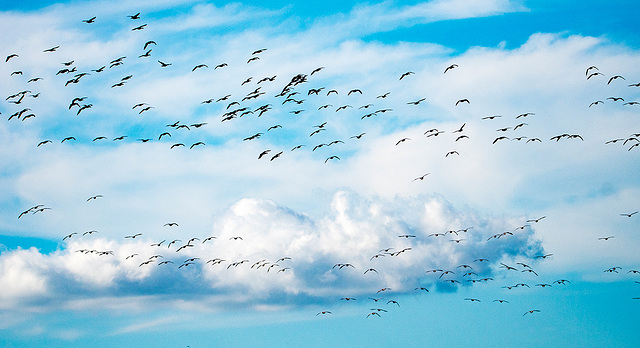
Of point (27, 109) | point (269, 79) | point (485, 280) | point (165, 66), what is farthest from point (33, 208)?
point (485, 280)

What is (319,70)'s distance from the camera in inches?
3425

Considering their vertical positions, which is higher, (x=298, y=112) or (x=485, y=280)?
(x=298, y=112)

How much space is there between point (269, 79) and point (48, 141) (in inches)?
1419

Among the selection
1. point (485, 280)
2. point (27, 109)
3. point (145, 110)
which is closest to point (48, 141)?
point (27, 109)

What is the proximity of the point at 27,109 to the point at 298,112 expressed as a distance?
3917 centimetres

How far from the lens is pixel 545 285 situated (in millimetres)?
108125

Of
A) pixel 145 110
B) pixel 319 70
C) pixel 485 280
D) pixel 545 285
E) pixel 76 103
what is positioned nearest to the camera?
pixel 319 70

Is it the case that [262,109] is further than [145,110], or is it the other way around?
[145,110]

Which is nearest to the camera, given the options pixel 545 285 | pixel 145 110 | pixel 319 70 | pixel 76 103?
pixel 319 70

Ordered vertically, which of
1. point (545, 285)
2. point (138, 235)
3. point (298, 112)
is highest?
point (298, 112)

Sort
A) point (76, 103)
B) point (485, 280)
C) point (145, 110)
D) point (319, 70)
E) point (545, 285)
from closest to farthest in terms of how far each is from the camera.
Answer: point (319, 70), point (76, 103), point (145, 110), point (545, 285), point (485, 280)

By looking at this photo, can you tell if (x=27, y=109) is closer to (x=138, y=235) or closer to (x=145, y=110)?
(x=145, y=110)

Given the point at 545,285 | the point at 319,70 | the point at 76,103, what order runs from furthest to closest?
the point at 545,285, the point at 76,103, the point at 319,70

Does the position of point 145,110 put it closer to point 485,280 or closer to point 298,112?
point 298,112
